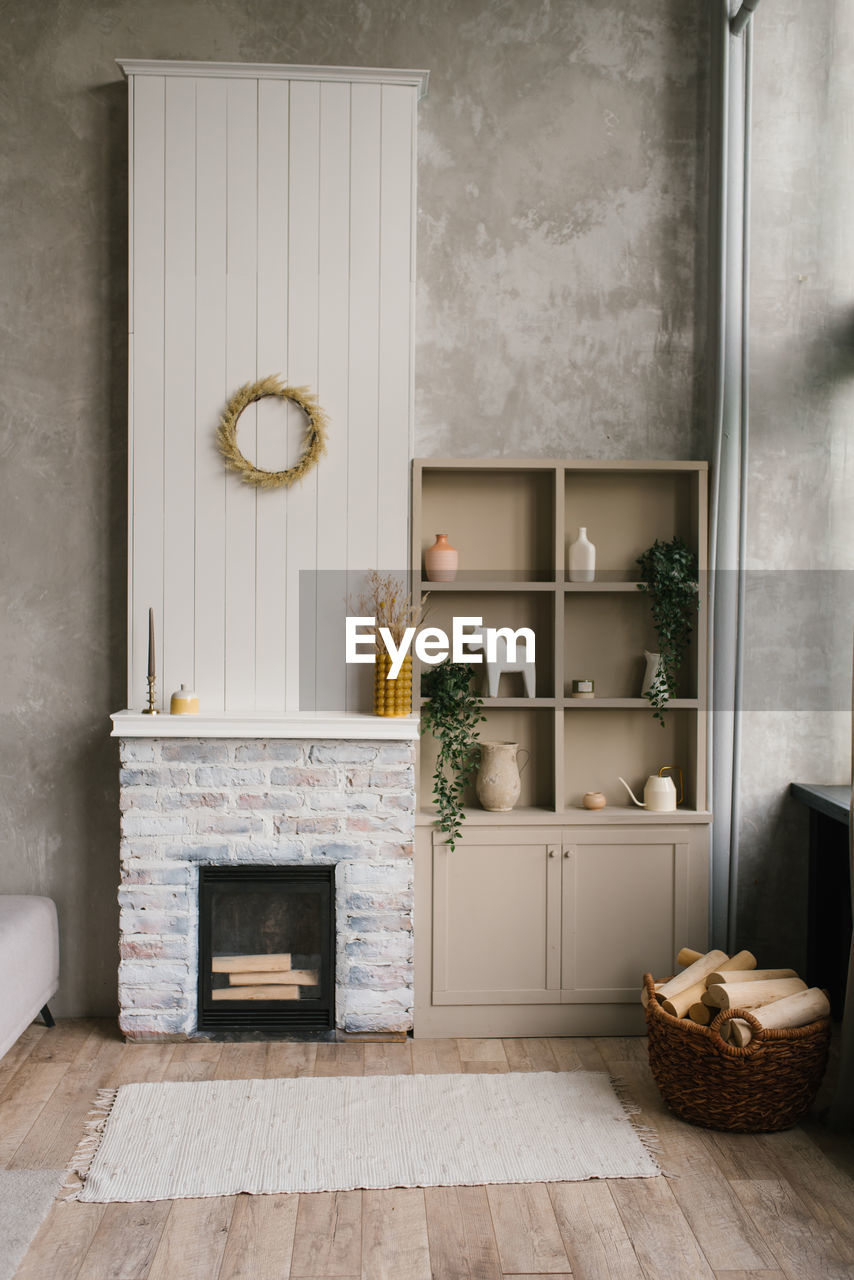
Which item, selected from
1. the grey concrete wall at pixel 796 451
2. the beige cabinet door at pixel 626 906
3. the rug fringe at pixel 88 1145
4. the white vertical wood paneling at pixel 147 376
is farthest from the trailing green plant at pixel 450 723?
the rug fringe at pixel 88 1145

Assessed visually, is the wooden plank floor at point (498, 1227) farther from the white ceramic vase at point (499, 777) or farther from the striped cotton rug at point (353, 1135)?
the white ceramic vase at point (499, 777)

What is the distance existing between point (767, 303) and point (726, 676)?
145 cm

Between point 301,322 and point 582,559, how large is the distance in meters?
1.35

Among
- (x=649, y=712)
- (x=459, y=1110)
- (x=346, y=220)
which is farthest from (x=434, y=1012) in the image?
(x=346, y=220)

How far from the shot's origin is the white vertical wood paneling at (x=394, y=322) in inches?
139

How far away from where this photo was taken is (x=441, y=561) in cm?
358

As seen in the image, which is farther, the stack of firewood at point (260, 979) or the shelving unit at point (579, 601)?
the shelving unit at point (579, 601)

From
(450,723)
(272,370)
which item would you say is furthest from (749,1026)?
(272,370)

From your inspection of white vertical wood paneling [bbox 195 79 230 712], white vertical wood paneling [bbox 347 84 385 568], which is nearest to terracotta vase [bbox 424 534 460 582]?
white vertical wood paneling [bbox 347 84 385 568]

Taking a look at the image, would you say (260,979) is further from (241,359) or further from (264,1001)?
(241,359)

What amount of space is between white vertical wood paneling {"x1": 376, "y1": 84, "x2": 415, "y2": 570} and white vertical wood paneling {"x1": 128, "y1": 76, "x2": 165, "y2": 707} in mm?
794

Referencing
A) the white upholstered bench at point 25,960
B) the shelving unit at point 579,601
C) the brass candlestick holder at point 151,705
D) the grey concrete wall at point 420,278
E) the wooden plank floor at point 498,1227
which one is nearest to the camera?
the wooden plank floor at point 498,1227

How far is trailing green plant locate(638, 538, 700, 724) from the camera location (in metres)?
3.61

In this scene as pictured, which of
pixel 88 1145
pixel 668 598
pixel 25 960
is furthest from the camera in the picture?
pixel 668 598
